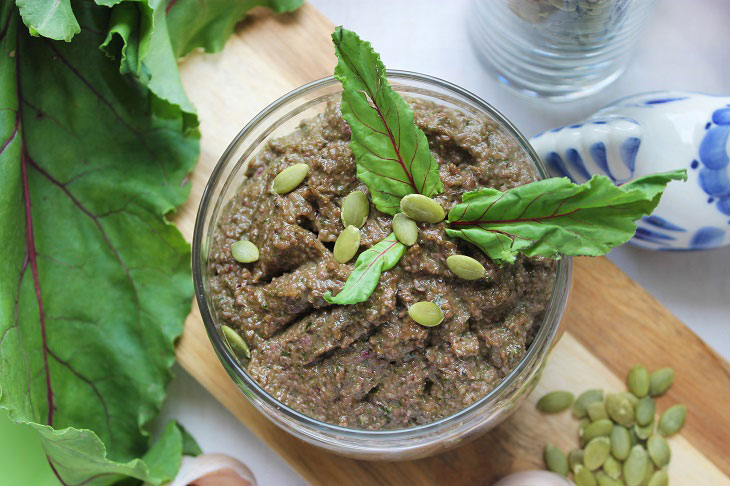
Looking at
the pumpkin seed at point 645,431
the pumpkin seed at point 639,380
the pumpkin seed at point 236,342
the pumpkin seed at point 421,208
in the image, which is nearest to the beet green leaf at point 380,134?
the pumpkin seed at point 421,208

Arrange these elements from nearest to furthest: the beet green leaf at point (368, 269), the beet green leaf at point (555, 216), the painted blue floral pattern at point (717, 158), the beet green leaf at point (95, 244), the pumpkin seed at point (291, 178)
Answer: the beet green leaf at point (555, 216)
the beet green leaf at point (368, 269)
the pumpkin seed at point (291, 178)
the painted blue floral pattern at point (717, 158)
the beet green leaf at point (95, 244)

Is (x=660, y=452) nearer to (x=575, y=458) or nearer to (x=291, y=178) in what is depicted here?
(x=575, y=458)

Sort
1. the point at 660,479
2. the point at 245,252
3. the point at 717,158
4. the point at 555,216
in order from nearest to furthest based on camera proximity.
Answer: the point at 555,216 < the point at 245,252 < the point at 717,158 < the point at 660,479

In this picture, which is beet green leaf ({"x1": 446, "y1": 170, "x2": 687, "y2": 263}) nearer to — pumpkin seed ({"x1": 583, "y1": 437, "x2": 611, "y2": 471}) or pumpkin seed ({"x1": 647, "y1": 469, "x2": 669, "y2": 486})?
pumpkin seed ({"x1": 583, "y1": 437, "x2": 611, "y2": 471})

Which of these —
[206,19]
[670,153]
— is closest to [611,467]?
[670,153]

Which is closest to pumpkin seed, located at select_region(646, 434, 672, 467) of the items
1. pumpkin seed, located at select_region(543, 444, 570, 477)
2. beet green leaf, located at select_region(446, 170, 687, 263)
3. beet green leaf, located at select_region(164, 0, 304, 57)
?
pumpkin seed, located at select_region(543, 444, 570, 477)

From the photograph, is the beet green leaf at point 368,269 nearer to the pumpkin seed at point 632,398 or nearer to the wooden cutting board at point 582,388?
the wooden cutting board at point 582,388
